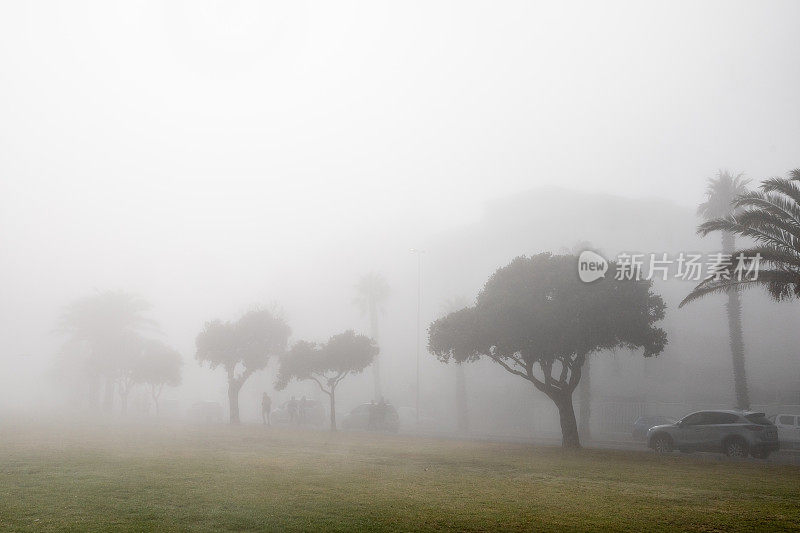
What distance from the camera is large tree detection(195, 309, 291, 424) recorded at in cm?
4834

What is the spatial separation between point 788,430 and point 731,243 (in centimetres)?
1937

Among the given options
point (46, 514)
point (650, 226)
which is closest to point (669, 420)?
point (46, 514)

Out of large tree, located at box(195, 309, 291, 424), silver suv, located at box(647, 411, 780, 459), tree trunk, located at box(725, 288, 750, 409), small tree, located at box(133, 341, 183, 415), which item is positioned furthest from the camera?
small tree, located at box(133, 341, 183, 415)

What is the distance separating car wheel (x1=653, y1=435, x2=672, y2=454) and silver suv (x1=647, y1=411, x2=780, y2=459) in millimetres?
42

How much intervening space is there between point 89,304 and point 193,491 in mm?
65376

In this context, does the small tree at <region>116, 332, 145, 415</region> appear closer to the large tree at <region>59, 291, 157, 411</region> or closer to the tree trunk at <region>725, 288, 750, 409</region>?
the large tree at <region>59, 291, 157, 411</region>

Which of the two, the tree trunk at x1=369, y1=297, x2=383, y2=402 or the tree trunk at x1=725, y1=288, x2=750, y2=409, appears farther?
the tree trunk at x1=369, y1=297, x2=383, y2=402

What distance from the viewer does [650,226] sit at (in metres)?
146

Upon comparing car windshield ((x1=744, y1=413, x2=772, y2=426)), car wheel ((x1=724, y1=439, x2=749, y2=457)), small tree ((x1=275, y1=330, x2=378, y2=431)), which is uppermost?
small tree ((x1=275, y1=330, x2=378, y2=431))

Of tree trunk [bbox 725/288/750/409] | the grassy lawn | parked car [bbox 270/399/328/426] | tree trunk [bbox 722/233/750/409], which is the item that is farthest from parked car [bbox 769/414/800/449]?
parked car [bbox 270/399/328/426]

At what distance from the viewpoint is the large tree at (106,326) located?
2640 inches

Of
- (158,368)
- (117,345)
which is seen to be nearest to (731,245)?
(158,368)

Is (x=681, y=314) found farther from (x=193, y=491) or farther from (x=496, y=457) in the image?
(x=193, y=491)

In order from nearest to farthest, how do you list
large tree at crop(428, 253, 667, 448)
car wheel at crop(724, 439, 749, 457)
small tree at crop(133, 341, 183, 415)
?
car wheel at crop(724, 439, 749, 457) → large tree at crop(428, 253, 667, 448) → small tree at crop(133, 341, 183, 415)
